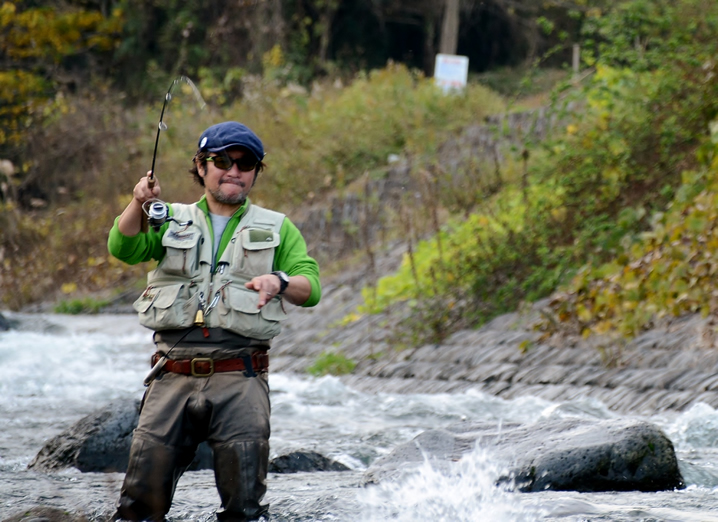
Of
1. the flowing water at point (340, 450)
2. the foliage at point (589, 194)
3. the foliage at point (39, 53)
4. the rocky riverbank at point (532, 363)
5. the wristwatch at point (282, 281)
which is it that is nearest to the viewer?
the wristwatch at point (282, 281)

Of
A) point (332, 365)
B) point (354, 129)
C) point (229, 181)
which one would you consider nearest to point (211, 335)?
point (229, 181)

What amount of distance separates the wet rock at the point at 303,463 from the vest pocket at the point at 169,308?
2.25 meters

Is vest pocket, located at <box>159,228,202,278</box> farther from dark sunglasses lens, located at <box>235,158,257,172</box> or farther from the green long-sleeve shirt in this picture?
dark sunglasses lens, located at <box>235,158,257,172</box>

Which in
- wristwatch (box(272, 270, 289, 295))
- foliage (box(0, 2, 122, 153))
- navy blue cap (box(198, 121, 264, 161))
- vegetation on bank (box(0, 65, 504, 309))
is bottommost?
wristwatch (box(272, 270, 289, 295))

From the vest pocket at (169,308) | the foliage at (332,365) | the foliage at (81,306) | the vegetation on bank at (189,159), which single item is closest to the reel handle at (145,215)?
the vest pocket at (169,308)

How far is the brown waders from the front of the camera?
12.6 feet

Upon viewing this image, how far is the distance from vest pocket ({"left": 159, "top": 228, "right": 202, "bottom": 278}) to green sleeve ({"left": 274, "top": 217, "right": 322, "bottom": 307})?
333mm

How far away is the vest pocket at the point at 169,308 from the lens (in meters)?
3.86

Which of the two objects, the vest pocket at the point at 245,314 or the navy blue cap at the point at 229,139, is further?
the navy blue cap at the point at 229,139

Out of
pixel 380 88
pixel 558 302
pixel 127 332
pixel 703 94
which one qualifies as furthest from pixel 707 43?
pixel 380 88

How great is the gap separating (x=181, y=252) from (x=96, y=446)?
2439mm

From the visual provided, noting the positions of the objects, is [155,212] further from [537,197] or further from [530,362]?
[537,197]

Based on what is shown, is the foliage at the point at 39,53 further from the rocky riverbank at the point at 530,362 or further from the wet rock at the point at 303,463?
the wet rock at the point at 303,463

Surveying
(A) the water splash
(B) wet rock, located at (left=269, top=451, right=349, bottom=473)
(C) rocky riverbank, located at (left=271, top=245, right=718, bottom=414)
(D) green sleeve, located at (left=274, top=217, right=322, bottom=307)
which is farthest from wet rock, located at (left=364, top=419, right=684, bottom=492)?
(C) rocky riverbank, located at (left=271, top=245, right=718, bottom=414)
